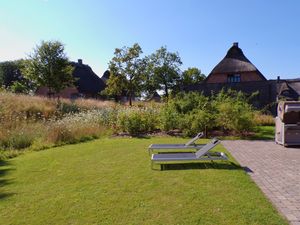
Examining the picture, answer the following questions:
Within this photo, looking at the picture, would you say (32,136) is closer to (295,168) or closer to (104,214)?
(104,214)

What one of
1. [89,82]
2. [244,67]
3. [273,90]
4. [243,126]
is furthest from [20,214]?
[89,82]

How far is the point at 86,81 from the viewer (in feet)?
132

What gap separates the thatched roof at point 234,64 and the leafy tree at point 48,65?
72.3 ft

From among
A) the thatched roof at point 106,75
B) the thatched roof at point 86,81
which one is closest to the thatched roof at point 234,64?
the thatched roof at point 86,81

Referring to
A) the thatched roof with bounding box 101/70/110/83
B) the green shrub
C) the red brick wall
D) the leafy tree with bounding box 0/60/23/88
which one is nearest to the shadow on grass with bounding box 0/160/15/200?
the green shrub

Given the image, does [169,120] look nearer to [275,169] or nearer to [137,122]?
[137,122]

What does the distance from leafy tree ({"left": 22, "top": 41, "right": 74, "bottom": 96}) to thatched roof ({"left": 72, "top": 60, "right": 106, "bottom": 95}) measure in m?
17.3

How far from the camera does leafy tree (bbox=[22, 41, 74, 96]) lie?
19500 millimetres

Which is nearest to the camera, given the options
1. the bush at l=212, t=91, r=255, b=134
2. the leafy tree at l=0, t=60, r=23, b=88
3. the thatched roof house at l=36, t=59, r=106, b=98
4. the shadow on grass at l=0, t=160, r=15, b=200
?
the shadow on grass at l=0, t=160, r=15, b=200

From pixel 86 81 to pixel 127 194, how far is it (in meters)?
37.3

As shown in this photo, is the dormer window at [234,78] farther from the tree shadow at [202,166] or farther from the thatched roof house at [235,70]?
the tree shadow at [202,166]

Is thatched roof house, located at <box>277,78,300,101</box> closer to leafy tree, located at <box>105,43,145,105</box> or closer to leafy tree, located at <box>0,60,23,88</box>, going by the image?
leafy tree, located at <box>105,43,145,105</box>

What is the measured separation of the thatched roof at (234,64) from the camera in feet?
113

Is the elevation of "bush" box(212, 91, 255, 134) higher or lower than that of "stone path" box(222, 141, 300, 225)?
higher
